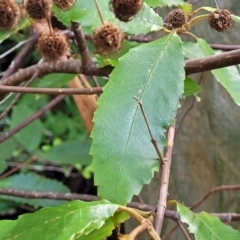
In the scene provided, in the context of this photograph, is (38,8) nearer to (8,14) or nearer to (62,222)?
(8,14)

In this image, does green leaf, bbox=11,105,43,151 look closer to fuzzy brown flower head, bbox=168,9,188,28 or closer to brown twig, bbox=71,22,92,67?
brown twig, bbox=71,22,92,67

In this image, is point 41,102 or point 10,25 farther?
point 41,102

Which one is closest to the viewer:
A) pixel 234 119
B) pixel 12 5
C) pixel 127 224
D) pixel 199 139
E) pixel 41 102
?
pixel 12 5

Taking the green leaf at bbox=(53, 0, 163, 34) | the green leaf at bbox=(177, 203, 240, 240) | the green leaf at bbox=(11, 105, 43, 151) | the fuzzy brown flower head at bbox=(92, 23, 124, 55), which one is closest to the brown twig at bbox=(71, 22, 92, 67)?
the green leaf at bbox=(53, 0, 163, 34)

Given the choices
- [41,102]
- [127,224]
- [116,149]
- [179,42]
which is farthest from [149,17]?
[41,102]

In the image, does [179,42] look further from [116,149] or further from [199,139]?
[199,139]

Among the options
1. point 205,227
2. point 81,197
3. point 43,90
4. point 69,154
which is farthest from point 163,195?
point 69,154

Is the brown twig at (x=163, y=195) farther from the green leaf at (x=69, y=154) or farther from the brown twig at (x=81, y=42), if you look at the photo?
the green leaf at (x=69, y=154)
